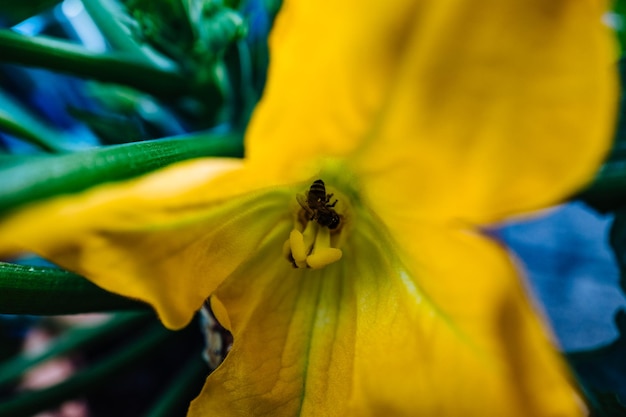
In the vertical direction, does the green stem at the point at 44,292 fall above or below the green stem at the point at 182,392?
above

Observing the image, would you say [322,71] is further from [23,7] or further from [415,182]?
[23,7]

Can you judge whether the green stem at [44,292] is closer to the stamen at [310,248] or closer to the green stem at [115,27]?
the stamen at [310,248]

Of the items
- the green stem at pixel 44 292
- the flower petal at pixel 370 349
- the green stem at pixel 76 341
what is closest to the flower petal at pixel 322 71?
the flower petal at pixel 370 349

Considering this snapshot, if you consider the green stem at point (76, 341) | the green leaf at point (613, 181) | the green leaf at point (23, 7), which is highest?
the green leaf at point (23, 7)

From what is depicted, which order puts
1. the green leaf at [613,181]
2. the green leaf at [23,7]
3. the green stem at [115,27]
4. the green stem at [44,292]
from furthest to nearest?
the green stem at [115,27] < the green leaf at [613,181] < the green leaf at [23,7] < the green stem at [44,292]

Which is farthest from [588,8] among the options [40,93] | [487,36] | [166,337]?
[40,93]

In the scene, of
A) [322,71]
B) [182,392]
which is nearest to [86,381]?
[182,392]

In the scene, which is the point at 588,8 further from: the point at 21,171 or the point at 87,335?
the point at 87,335
